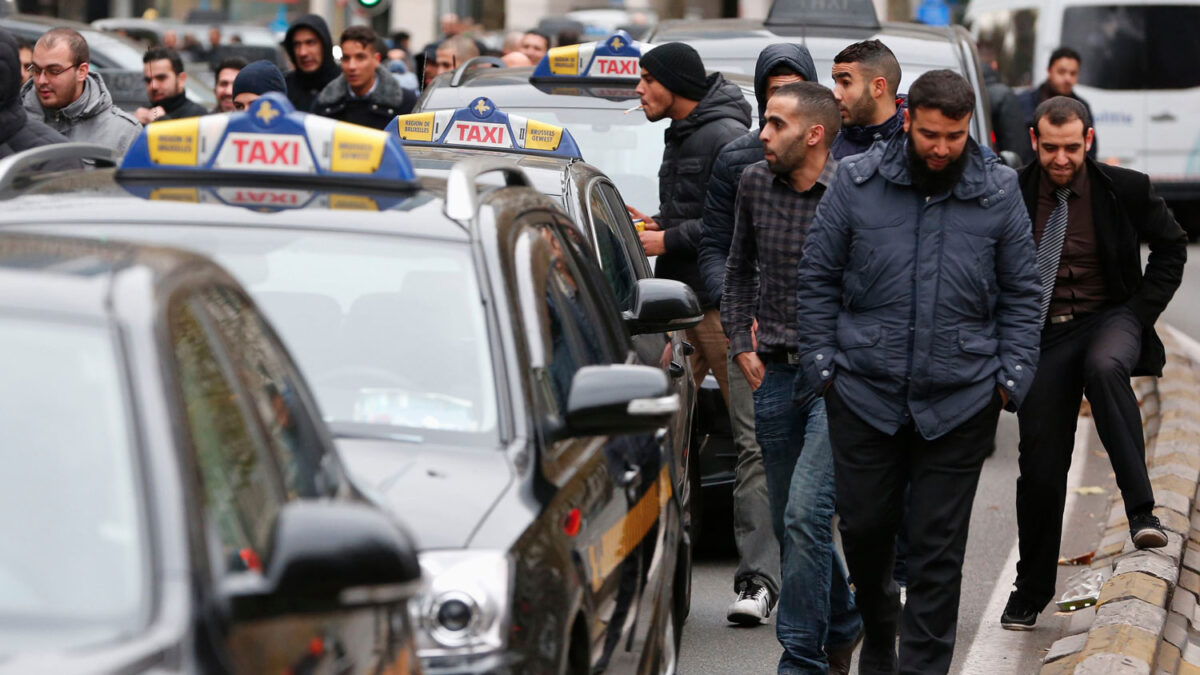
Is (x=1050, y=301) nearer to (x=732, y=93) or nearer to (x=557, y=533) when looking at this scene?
(x=732, y=93)

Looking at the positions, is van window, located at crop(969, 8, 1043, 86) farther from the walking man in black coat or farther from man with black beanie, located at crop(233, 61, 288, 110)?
the walking man in black coat

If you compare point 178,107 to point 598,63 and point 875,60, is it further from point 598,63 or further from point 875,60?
point 875,60

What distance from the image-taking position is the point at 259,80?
10.6 m

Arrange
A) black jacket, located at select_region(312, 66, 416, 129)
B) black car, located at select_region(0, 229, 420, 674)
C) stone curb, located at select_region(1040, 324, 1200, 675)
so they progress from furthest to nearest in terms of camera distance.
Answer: black jacket, located at select_region(312, 66, 416, 129)
stone curb, located at select_region(1040, 324, 1200, 675)
black car, located at select_region(0, 229, 420, 674)

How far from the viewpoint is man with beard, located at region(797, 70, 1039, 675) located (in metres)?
5.71

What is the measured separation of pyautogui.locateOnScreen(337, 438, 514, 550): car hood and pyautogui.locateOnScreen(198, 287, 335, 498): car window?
291mm

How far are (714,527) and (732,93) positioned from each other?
1.76 meters

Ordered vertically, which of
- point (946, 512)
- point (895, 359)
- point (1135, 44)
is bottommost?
point (1135, 44)

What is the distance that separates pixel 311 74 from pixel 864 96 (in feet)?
22.0

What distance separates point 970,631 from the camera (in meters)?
7.50

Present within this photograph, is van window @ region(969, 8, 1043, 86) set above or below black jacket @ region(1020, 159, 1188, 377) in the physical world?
below

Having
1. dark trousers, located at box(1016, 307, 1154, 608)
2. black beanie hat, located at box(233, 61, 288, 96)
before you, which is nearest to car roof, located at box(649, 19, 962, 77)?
black beanie hat, located at box(233, 61, 288, 96)

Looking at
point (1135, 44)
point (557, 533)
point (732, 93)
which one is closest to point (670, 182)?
point (732, 93)

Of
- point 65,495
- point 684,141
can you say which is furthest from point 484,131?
point 65,495
